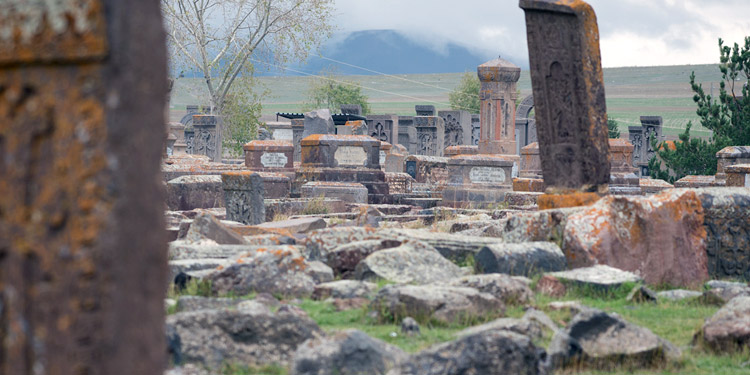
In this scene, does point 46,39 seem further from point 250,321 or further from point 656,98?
point 656,98

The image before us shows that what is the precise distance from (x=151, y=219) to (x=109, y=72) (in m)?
0.35

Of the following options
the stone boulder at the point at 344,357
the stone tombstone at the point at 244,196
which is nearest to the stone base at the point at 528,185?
the stone tombstone at the point at 244,196

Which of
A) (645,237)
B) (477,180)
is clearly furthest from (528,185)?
(645,237)

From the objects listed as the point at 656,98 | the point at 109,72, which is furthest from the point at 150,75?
the point at 656,98

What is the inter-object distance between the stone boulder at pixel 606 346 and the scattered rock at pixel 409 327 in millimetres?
824

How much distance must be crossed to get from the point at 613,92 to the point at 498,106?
10191 cm

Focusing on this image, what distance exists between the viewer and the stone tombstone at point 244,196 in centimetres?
1299

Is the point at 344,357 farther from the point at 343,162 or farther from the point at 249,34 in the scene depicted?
the point at 249,34

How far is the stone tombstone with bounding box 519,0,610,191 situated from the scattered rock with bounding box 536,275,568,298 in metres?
2.53

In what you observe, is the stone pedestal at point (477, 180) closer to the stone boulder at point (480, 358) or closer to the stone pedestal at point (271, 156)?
the stone pedestal at point (271, 156)

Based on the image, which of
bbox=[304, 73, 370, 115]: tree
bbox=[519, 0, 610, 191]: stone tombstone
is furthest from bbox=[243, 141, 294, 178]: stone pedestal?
bbox=[304, 73, 370, 115]: tree

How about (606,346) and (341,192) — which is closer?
(606,346)

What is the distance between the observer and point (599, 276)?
7.25 m

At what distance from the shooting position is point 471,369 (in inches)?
157
